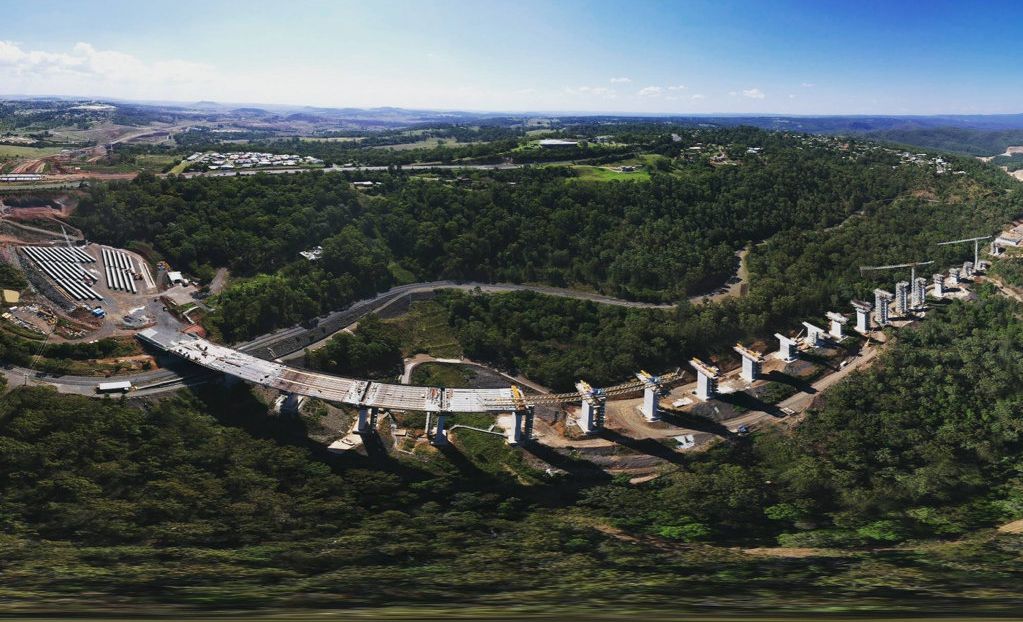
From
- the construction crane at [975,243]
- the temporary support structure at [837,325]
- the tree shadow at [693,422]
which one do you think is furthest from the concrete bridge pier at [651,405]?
the construction crane at [975,243]

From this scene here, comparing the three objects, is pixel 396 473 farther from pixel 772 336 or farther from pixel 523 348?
pixel 772 336

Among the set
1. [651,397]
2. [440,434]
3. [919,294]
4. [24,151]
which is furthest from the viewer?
[24,151]

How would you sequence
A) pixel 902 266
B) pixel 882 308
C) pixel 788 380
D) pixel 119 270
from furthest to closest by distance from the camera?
pixel 902 266, pixel 882 308, pixel 119 270, pixel 788 380

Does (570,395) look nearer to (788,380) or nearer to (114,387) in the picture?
(788,380)

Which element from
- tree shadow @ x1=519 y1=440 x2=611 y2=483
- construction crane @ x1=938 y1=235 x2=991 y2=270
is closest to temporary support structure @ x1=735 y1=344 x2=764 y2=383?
tree shadow @ x1=519 y1=440 x2=611 y2=483

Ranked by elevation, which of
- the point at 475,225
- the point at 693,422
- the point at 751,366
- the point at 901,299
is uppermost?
the point at 475,225

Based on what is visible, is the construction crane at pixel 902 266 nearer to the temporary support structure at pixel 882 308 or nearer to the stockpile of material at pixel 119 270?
the temporary support structure at pixel 882 308

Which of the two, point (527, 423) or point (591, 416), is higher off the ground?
point (591, 416)

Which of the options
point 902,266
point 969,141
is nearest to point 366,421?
point 902,266

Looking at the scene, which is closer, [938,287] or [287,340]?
[287,340]
